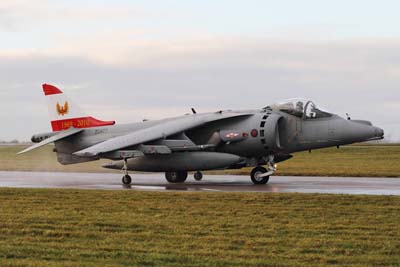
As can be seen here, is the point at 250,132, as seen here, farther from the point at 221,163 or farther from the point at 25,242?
the point at 25,242

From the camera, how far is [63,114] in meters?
26.6

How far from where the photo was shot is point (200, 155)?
22.5 m

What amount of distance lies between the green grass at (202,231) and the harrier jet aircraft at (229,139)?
6.66 meters

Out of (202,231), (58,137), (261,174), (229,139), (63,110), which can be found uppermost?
(63,110)

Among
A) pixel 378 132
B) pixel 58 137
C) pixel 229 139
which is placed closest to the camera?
Result: pixel 378 132

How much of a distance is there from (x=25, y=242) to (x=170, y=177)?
48.3ft

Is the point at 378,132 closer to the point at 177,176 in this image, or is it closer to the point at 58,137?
the point at 177,176

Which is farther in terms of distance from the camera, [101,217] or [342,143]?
[342,143]

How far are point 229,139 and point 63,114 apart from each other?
737 centimetres

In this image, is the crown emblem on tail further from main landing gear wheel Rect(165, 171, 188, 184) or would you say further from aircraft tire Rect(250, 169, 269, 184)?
aircraft tire Rect(250, 169, 269, 184)

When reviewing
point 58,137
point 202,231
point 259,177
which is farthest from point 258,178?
point 202,231

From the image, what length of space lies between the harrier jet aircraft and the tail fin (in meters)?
1.66

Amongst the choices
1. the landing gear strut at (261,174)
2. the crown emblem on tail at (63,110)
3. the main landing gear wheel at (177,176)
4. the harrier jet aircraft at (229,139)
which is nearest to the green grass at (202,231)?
the landing gear strut at (261,174)

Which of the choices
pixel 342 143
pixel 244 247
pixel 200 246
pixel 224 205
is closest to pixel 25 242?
pixel 200 246
